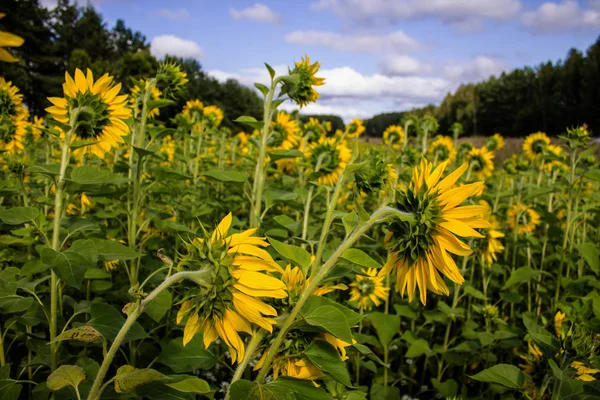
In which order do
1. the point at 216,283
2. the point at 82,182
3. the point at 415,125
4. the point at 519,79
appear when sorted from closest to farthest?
the point at 216,283
the point at 82,182
the point at 415,125
the point at 519,79

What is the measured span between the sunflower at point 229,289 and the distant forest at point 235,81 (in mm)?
19819

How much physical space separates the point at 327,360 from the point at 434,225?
0.39 meters

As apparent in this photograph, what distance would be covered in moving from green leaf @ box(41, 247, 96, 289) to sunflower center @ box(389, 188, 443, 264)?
2.85 feet

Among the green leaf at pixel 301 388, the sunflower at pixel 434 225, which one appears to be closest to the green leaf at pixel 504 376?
the sunflower at pixel 434 225

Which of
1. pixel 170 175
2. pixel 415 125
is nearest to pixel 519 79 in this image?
pixel 415 125

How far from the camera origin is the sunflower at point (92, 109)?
156cm

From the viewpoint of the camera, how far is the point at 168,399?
3.48ft

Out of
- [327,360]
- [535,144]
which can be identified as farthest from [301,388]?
[535,144]

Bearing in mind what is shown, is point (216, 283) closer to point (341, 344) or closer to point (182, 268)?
point (182, 268)

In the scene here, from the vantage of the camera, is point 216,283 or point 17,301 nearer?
point 216,283

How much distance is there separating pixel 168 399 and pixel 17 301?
64cm

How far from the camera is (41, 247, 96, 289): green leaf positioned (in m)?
1.22

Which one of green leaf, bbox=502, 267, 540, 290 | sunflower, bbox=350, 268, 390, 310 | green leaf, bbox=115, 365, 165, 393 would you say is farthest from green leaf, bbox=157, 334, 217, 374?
green leaf, bbox=502, 267, 540, 290

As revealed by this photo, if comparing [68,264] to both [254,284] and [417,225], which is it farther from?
[417,225]
